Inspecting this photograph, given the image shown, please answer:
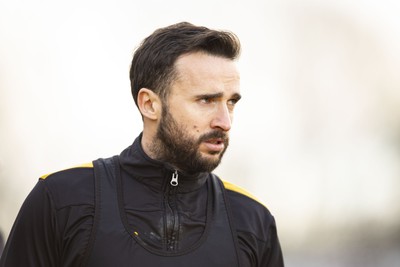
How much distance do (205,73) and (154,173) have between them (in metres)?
0.41

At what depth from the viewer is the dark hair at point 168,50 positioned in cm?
277

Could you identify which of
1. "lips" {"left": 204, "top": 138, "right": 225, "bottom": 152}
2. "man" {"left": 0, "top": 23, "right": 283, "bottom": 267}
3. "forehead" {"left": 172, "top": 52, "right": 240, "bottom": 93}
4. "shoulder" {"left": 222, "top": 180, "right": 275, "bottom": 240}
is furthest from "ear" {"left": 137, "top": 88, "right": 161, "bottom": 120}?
"shoulder" {"left": 222, "top": 180, "right": 275, "bottom": 240}

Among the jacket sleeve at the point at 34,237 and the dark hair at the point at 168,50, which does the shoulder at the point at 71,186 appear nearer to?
the jacket sleeve at the point at 34,237

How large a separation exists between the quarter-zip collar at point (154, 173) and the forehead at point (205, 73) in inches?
11.3

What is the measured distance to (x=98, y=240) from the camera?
2.50 meters

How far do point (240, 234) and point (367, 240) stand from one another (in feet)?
26.6

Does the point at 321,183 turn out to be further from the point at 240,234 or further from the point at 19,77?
the point at 240,234

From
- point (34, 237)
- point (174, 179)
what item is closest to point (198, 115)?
point (174, 179)

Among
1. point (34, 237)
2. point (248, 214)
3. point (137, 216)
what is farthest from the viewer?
point (248, 214)

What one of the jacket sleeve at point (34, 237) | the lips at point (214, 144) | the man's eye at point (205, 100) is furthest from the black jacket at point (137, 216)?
the man's eye at point (205, 100)

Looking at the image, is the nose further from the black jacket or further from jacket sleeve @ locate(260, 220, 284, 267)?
jacket sleeve @ locate(260, 220, 284, 267)

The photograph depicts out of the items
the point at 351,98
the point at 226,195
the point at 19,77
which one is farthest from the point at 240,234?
the point at 351,98

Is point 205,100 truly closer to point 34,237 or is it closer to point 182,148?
point 182,148

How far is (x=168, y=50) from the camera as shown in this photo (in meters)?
2.81
